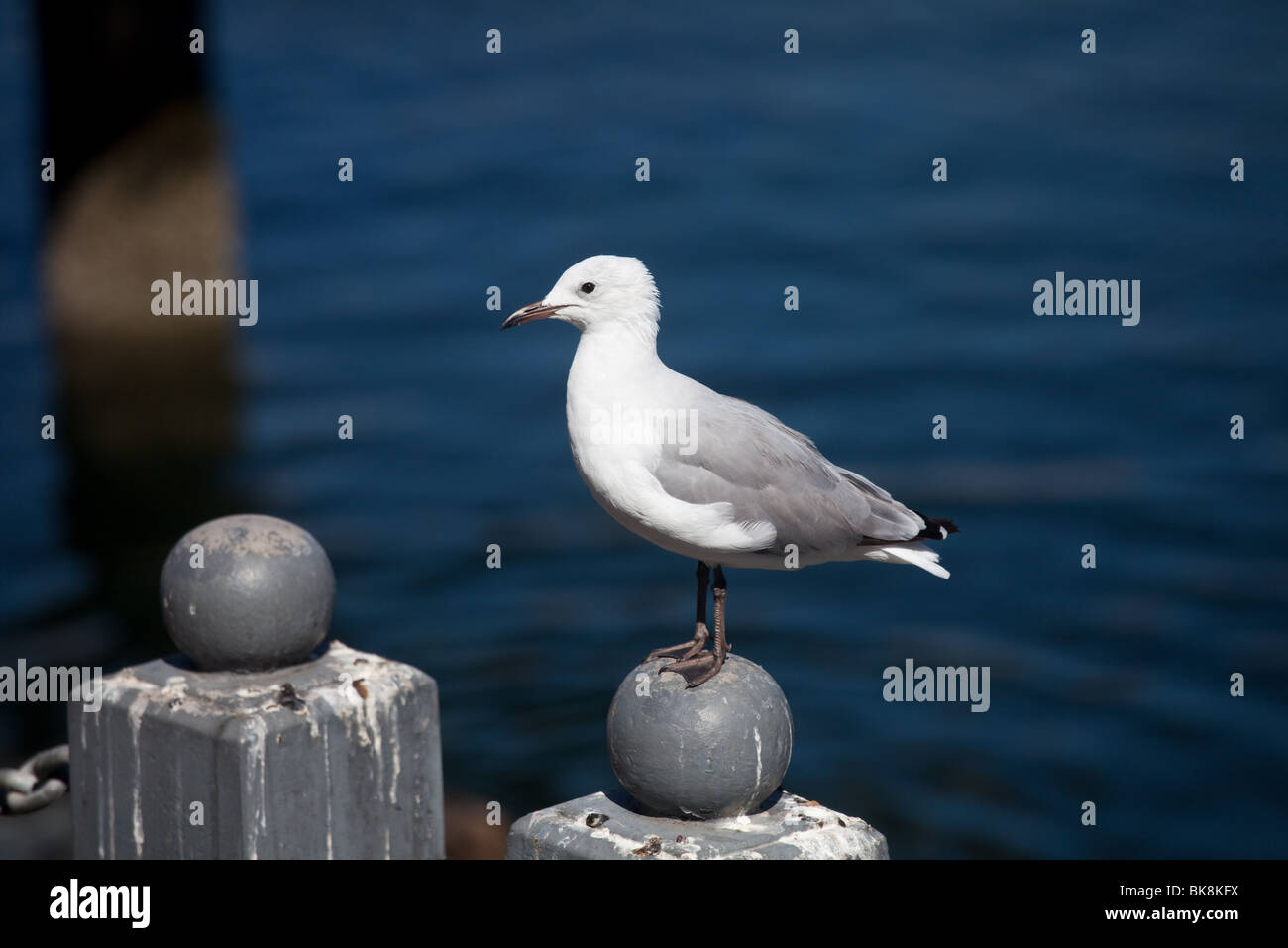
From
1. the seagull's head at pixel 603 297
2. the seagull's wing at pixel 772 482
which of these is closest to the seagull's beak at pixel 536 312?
the seagull's head at pixel 603 297

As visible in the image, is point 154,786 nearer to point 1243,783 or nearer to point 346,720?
point 346,720

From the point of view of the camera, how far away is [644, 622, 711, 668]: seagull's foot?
5238mm

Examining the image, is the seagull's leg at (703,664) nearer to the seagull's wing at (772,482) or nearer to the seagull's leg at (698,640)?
the seagull's leg at (698,640)

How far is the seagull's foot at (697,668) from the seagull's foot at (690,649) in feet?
0.25

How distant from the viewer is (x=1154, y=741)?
1287 centimetres

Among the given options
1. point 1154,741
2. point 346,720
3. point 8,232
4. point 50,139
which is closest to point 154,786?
point 346,720

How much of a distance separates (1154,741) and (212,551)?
9.28 m

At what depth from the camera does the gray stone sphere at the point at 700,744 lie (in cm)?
468

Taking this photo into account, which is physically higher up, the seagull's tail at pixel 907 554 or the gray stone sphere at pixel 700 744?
the seagull's tail at pixel 907 554

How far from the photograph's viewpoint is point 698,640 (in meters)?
5.28

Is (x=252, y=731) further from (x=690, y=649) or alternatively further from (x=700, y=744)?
(x=700, y=744)

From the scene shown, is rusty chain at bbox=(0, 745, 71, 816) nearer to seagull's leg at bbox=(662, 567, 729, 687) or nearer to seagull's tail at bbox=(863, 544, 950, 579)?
seagull's leg at bbox=(662, 567, 729, 687)

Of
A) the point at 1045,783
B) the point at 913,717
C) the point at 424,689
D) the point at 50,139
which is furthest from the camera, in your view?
the point at 50,139

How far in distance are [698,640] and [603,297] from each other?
1.18m
